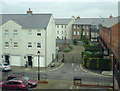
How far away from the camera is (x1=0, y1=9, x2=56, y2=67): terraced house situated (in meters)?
31.3

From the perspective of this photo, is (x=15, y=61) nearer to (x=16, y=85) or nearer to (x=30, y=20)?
(x=30, y=20)

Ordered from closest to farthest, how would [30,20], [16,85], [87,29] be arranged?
1. [16,85]
2. [30,20]
3. [87,29]

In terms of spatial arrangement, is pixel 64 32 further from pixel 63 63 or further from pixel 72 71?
pixel 72 71

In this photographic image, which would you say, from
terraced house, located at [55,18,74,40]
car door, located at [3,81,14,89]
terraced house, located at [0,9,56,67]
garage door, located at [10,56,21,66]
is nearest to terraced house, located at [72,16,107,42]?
terraced house, located at [55,18,74,40]

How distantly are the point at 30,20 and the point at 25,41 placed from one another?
4425 millimetres

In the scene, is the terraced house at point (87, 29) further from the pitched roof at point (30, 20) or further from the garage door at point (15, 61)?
the garage door at point (15, 61)

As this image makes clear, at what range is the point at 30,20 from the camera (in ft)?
109

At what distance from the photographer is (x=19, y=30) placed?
105 feet

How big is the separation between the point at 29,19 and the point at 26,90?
1787 centimetres

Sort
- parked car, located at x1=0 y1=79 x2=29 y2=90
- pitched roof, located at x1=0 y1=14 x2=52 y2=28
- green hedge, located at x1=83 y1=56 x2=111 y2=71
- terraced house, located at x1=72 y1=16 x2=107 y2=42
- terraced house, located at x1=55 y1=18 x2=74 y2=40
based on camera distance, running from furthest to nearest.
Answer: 1. terraced house, located at x1=55 y1=18 x2=74 y2=40
2. terraced house, located at x1=72 y1=16 x2=107 y2=42
3. pitched roof, located at x1=0 y1=14 x2=52 y2=28
4. green hedge, located at x1=83 y1=56 x2=111 y2=71
5. parked car, located at x1=0 y1=79 x2=29 y2=90

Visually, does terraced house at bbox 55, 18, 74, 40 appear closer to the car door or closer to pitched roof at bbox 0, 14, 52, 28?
pitched roof at bbox 0, 14, 52, 28

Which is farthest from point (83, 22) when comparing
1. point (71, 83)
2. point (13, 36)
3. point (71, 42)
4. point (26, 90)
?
point (26, 90)

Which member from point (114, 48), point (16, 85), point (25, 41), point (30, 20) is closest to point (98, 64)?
point (114, 48)

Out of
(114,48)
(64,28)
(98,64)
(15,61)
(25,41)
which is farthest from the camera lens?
(64,28)
